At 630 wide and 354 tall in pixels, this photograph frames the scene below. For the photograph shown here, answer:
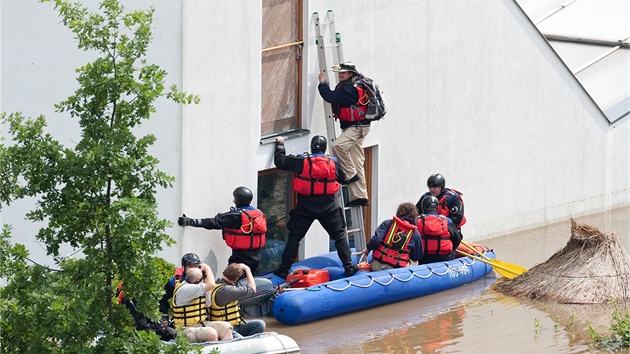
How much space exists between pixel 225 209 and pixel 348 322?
2009 mm

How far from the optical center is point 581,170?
2052 cm

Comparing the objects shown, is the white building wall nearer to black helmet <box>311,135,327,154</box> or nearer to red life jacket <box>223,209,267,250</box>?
red life jacket <box>223,209,267,250</box>

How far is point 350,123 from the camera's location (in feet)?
51.3

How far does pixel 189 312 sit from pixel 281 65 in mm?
4757

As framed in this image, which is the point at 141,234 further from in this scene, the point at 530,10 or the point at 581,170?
the point at 530,10

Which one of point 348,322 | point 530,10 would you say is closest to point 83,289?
point 348,322

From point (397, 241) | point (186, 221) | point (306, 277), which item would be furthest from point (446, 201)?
point (186, 221)

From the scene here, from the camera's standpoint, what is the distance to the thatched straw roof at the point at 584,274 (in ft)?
49.9

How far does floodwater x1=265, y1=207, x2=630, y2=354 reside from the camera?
1316 centimetres

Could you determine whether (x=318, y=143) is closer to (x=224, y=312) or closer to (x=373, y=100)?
(x=373, y=100)

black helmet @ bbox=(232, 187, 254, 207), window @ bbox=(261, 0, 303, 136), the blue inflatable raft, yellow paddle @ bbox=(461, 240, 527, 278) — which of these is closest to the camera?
the blue inflatable raft

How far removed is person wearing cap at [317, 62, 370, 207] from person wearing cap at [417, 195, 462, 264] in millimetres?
907

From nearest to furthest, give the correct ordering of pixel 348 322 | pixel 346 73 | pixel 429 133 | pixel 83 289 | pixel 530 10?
pixel 83 289 → pixel 348 322 → pixel 346 73 → pixel 429 133 → pixel 530 10

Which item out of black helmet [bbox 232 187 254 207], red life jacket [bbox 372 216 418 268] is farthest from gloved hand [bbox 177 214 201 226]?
red life jacket [bbox 372 216 418 268]
